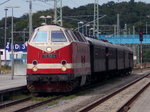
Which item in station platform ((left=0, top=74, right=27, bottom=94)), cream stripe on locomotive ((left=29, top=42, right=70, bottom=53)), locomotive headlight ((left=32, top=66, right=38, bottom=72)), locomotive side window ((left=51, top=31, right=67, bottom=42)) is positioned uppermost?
locomotive side window ((left=51, top=31, right=67, bottom=42))

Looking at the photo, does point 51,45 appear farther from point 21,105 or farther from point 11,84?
point 11,84

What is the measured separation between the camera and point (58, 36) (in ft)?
74.6

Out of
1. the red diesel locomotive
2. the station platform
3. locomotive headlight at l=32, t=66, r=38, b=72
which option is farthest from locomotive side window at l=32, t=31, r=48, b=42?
the station platform

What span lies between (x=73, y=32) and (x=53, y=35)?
1.64 metres

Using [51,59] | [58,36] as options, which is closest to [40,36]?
[58,36]

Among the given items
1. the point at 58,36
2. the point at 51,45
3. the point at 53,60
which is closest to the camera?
the point at 53,60

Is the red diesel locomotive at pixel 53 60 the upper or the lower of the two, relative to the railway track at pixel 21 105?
upper

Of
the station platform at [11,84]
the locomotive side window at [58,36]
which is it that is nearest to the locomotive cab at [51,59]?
the locomotive side window at [58,36]

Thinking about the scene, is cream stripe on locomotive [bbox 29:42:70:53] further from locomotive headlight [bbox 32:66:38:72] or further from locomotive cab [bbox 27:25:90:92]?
locomotive headlight [bbox 32:66:38:72]

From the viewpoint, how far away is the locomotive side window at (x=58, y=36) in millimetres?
22547

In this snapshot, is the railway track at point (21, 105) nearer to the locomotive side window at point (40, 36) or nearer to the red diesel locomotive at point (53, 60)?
the red diesel locomotive at point (53, 60)

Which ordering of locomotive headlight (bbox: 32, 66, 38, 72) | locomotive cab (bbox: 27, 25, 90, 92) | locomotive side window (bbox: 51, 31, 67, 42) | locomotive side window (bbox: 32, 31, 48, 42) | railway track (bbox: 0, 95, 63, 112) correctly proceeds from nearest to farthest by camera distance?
railway track (bbox: 0, 95, 63, 112) → locomotive cab (bbox: 27, 25, 90, 92) → locomotive headlight (bbox: 32, 66, 38, 72) → locomotive side window (bbox: 51, 31, 67, 42) → locomotive side window (bbox: 32, 31, 48, 42)

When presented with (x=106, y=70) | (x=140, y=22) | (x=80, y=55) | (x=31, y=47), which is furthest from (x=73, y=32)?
(x=140, y=22)

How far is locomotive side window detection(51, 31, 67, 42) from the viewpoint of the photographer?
22.5m
